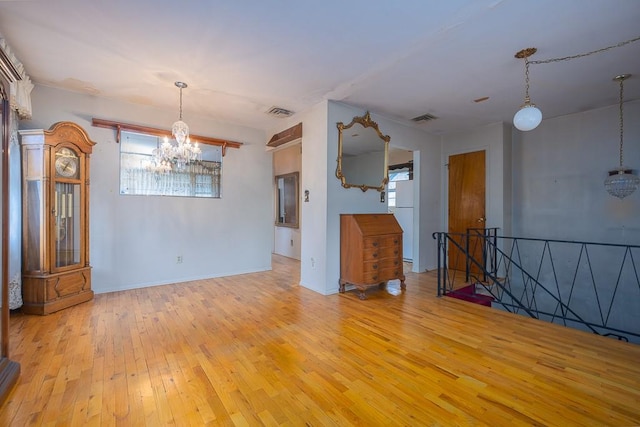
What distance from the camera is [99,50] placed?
104 inches

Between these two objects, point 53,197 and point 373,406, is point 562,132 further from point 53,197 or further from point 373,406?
point 53,197

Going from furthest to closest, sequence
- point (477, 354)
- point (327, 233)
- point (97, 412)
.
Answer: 1. point (327, 233)
2. point (477, 354)
3. point (97, 412)

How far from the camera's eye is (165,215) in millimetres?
4281

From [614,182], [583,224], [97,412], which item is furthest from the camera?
[583,224]

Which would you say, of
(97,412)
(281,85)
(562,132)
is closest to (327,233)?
(281,85)

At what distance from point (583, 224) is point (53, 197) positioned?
7.08 metres

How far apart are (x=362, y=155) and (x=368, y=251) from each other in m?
1.51

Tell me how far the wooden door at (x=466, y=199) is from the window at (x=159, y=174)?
4.33 m

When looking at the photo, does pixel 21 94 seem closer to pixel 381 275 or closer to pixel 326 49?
pixel 326 49

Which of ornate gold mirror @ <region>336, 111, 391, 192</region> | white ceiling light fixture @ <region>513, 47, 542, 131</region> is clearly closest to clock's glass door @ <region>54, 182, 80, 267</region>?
ornate gold mirror @ <region>336, 111, 391, 192</region>

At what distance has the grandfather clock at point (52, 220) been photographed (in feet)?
10.1

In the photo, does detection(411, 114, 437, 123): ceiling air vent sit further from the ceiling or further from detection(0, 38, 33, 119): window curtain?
detection(0, 38, 33, 119): window curtain

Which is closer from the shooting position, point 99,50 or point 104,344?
point 104,344

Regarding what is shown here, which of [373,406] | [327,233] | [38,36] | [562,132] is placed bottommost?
[373,406]
